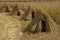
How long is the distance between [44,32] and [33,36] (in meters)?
0.45

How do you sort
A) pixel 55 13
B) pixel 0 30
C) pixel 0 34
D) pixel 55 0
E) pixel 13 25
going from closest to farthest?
pixel 0 34 < pixel 0 30 < pixel 13 25 < pixel 55 13 < pixel 55 0

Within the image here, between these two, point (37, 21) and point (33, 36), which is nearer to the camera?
point (33, 36)

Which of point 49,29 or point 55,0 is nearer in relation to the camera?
point 49,29

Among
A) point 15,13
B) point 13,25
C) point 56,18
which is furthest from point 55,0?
point 13,25

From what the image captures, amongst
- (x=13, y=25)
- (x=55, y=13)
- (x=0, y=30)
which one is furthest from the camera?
(x=55, y=13)

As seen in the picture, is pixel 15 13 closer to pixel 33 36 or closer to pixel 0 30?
pixel 0 30

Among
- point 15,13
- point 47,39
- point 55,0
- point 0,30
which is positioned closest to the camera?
point 47,39

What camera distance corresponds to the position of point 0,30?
215 inches

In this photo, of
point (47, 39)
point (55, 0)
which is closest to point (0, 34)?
point (47, 39)

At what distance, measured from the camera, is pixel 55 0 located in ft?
40.1

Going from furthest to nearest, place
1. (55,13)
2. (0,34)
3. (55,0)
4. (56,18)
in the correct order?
(55,0) → (55,13) → (56,18) → (0,34)

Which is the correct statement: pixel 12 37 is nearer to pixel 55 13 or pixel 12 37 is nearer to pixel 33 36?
pixel 33 36

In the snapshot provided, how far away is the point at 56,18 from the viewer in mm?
6867

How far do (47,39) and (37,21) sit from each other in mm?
868
